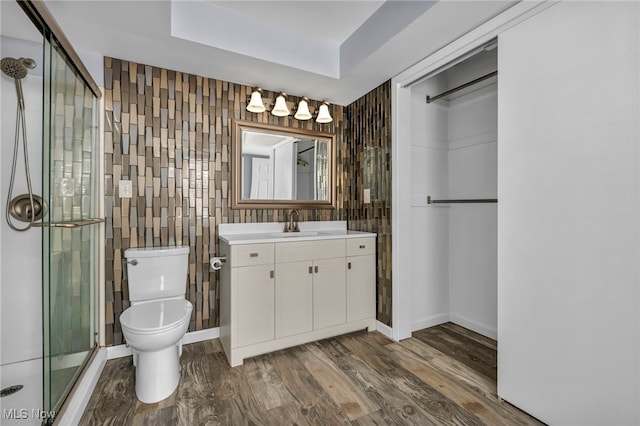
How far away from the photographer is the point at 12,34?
1524 mm

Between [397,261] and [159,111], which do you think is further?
[397,261]

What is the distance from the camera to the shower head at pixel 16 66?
1614 mm

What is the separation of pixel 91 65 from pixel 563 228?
3.14m

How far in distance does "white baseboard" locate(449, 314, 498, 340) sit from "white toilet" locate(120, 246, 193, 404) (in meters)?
2.38

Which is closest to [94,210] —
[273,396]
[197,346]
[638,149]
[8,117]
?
[8,117]

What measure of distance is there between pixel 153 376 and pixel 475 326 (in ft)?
8.37

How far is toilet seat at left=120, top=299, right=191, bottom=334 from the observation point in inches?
65.4

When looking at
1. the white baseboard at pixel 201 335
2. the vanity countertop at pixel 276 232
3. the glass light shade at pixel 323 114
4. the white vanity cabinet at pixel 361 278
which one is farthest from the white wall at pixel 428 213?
the white baseboard at pixel 201 335

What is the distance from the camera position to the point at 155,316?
1840mm

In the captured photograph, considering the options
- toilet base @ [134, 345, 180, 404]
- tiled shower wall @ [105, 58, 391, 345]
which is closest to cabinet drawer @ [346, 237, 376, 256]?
tiled shower wall @ [105, 58, 391, 345]

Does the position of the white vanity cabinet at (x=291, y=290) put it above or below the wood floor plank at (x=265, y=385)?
above

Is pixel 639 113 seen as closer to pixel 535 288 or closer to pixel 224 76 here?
pixel 535 288

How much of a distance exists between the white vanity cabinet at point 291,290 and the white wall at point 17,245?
111 cm

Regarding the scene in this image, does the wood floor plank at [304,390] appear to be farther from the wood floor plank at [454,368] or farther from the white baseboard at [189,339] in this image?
the wood floor plank at [454,368]
